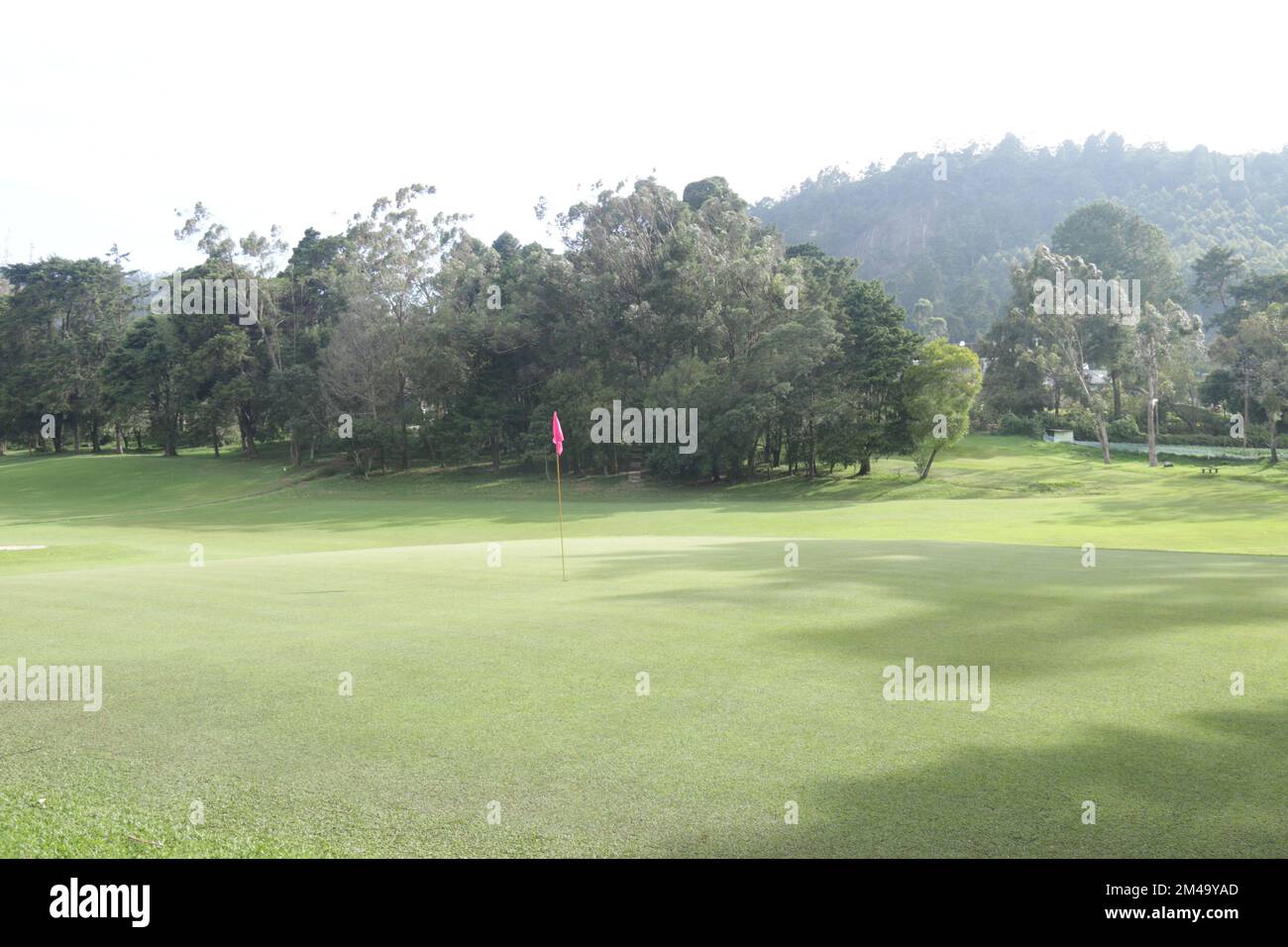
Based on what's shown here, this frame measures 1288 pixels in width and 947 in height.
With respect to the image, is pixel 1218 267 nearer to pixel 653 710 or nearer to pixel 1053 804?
pixel 653 710

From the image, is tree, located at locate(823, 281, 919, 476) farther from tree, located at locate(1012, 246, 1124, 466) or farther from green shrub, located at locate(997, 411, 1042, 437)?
green shrub, located at locate(997, 411, 1042, 437)

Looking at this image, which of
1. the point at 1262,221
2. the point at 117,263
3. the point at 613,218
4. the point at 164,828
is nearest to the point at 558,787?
the point at 164,828

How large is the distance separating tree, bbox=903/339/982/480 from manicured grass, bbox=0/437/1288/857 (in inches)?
1489

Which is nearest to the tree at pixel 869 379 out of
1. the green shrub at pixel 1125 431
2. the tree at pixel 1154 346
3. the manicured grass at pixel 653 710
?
the tree at pixel 1154 346

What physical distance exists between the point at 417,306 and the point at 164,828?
6634cm

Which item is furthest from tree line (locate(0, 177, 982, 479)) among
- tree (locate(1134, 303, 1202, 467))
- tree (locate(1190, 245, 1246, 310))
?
tree (locate(1190, 245, 1246, 310))

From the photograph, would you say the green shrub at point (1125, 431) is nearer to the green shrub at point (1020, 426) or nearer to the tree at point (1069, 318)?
the tree at point (1069, 318)

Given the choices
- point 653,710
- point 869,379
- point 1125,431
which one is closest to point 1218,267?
point 1125,431

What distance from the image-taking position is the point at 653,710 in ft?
26.0

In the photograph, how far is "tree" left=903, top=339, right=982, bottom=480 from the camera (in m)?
56.3

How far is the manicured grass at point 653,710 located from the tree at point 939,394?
37825mm

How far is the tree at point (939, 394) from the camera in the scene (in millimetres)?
56344
